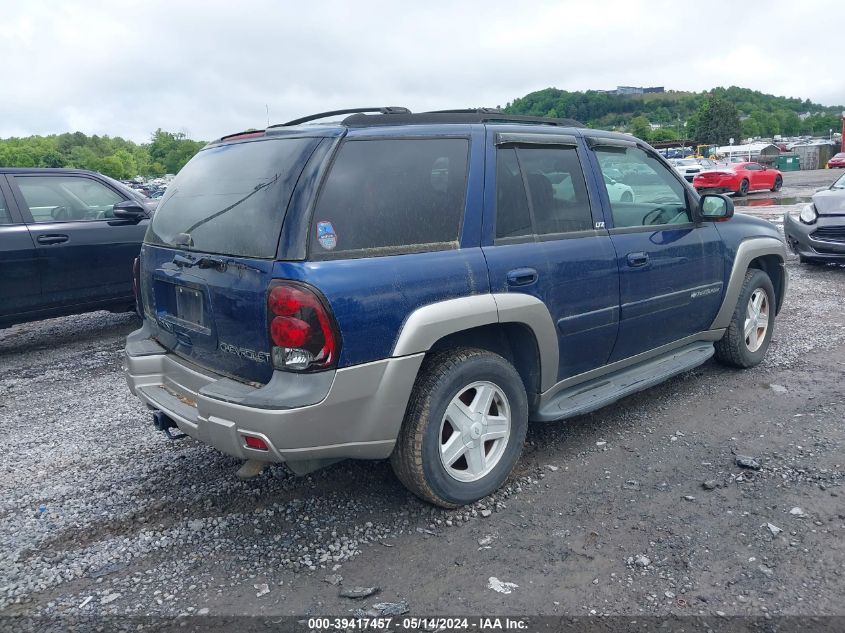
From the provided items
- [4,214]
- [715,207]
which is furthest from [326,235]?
[4,214]

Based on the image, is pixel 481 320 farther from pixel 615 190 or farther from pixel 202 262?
pixel 615 190

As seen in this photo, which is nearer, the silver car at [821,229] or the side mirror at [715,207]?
the side mirror at [715,207]

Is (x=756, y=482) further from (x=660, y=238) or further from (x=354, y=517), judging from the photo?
(x=354, y=517)

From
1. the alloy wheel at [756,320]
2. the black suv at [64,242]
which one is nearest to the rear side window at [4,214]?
the black suv at [64,242]

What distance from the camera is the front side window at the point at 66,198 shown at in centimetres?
639

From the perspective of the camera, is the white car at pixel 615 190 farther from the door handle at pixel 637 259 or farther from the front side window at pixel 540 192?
the door handle at pixel 637 259

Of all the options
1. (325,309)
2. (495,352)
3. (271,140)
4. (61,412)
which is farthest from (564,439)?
(61,412)

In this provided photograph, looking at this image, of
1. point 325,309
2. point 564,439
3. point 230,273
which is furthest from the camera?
point 564,439

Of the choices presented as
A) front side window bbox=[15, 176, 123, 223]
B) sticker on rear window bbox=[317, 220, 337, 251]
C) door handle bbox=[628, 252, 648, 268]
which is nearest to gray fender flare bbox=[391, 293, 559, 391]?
sticker on rear window bbox=[317, 220, 337, 251]

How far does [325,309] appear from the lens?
2686 millimetres

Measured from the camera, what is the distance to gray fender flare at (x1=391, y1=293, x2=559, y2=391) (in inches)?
114

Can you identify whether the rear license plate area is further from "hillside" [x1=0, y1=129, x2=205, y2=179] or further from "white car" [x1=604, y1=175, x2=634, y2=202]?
"hillside" [x1=0, y1=129, x2=205, y2=179]

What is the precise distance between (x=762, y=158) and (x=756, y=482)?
59653 millimetres

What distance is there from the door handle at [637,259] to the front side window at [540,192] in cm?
34
